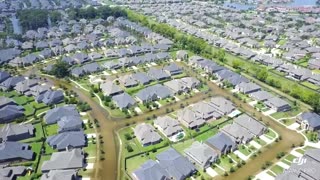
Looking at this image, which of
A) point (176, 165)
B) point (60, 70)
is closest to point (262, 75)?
point (176, 165)

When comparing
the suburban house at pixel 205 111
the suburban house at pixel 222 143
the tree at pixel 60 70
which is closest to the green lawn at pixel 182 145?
the suburban house at pixel 222 143

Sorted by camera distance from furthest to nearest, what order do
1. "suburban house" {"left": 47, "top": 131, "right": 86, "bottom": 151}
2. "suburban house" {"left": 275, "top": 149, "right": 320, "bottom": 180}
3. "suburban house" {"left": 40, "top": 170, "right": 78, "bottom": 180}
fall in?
"suburban house" {"left": 47, "top": 131, "right": 86, "bottom": 151}
"suburban house" {"left": 275, "top": 149, "right": 320, "bottom": 180}
"suburban house" {"left": 40, "top": 170, "right": 78, "bottom": 180}

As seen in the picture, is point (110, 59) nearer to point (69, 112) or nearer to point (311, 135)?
point (69, 112)

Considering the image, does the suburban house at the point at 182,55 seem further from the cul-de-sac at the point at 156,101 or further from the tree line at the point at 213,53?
the tree line at the point at 213,53

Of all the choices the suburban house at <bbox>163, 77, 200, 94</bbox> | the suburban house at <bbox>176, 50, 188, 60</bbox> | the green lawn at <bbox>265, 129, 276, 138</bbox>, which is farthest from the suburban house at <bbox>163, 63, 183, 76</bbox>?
the green lawn at <bbox>265, 129, 276, 138</bbox>

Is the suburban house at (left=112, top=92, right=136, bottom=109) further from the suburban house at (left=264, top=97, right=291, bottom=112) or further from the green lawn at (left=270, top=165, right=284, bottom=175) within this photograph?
the green lawn at (left=270, top=165, right=284, bottom=175)

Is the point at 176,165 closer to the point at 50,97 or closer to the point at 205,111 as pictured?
the point at 205,111
